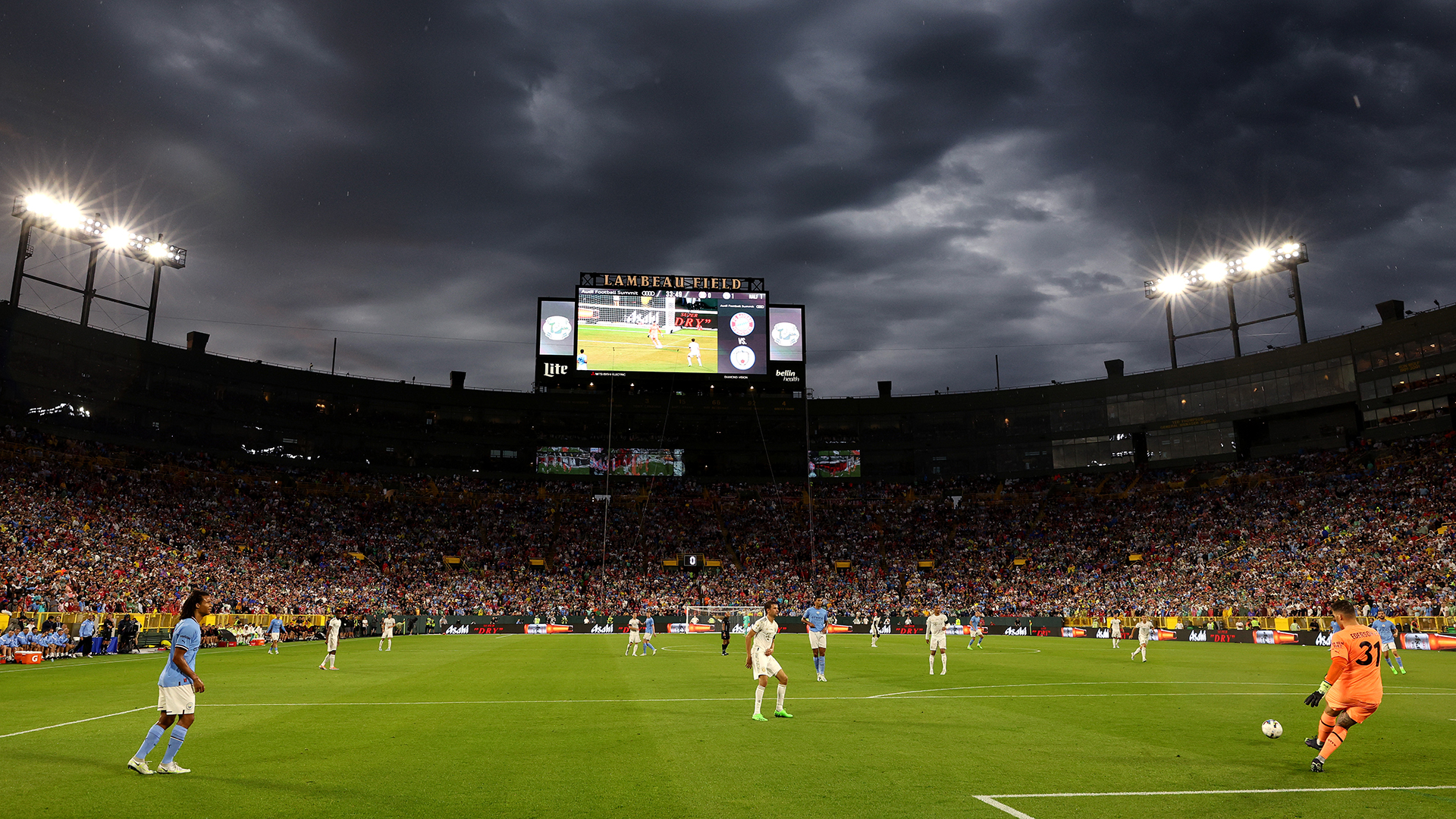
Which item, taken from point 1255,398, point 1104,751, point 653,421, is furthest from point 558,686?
point 1255,398

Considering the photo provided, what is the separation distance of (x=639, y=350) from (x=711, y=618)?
21.4 metres

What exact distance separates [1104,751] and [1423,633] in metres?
38.5

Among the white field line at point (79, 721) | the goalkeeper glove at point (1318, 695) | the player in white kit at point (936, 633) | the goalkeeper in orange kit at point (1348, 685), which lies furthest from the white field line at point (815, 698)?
the goalkeeper in orange kit at point (1348, 685)

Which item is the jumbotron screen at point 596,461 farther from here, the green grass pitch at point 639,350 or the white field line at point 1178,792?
the white field line at point 1178,792

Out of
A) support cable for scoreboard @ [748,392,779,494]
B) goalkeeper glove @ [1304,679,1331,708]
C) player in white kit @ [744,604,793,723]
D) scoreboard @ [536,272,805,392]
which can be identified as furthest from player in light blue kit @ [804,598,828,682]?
support cable for scoreboard @ [748,392,779,494]

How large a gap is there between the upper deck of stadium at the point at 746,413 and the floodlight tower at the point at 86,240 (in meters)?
4.01

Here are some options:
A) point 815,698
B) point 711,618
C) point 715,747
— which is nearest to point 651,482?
point 711,618

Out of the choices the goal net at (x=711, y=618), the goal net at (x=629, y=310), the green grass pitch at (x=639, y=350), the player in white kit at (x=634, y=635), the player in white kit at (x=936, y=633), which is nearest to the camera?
the player in white kit at (x=936, y=633)

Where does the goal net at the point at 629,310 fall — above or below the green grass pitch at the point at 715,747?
above

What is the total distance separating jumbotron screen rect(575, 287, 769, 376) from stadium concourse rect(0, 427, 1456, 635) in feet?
61.6

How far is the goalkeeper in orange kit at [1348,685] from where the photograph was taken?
10.6 m

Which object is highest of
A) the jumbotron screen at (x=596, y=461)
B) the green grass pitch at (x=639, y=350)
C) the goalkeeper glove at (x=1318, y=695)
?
the green grass pitch at (x=639, y=350)

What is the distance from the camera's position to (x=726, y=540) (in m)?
81.9

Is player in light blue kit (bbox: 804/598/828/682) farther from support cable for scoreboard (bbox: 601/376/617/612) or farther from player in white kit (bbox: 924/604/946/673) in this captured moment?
support cable for scoreboard (bbox: 601/376/617/612)
